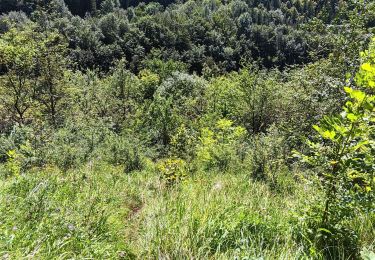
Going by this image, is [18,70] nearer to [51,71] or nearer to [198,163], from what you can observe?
[51,71]

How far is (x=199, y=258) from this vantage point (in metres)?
2.55

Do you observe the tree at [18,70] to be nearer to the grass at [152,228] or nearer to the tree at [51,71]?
the tree at [51,71]

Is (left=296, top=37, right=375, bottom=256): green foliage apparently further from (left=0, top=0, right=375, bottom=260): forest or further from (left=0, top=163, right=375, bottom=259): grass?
(left=0, top=163, right=375, bottom=259): grass

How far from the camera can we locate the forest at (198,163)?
100 inches

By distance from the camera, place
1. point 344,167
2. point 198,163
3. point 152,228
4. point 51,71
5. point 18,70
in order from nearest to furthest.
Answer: point 344,167, point 152,228, point 198,163, point 51,71, point 18,70

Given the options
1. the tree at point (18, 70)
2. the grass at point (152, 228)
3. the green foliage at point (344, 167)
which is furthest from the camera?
the tree at point (18, 70)

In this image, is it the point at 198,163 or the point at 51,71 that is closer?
the point at 198,163

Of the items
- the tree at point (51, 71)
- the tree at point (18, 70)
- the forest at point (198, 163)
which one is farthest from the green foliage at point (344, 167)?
the tree at point (18, 70)

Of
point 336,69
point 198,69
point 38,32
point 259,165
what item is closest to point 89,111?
point 38,32

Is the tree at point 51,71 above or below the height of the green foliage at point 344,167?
below

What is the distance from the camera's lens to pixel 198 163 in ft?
34.9

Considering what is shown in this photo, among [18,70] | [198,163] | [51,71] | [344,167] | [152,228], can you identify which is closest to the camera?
[344,167]

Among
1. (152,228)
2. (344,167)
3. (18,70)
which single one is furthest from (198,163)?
(18,70)

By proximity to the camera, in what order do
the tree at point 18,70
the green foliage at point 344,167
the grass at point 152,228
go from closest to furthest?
the green foliage at point 344,167, the grass at point 152,228, the tree at point 18,70
